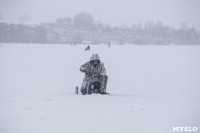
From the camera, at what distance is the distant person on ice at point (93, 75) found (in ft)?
39.7

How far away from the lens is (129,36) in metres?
145

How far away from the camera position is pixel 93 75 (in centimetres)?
1216

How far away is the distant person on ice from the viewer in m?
12.1

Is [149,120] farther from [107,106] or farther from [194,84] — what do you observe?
[194,84]
